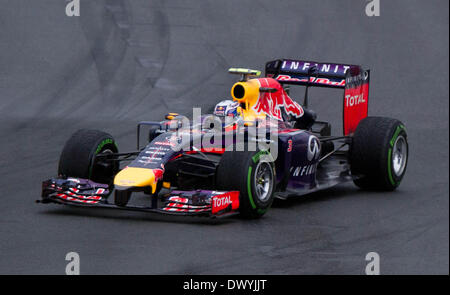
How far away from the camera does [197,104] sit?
21.8 m

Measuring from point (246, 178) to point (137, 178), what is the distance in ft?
4.17

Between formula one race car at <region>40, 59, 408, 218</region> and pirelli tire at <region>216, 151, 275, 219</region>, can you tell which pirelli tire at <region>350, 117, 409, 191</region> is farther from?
pirelli tire at <region>216, 151, 275, 219</region>

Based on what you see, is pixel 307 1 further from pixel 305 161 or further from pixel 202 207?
pixel 202 207

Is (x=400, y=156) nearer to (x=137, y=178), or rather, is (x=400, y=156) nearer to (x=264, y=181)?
(x=264, y=181)

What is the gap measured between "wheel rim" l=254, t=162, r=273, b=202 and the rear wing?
2609 millimetres

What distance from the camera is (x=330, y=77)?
47.6ft

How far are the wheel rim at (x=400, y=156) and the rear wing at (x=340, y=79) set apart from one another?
75 centimetres

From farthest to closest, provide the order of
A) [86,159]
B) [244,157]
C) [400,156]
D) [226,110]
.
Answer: [400,156], [226,110], [86,159], [244,157]

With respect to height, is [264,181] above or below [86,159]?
below

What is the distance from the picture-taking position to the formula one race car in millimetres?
11188

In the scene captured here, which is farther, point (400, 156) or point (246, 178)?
point (400, 156)

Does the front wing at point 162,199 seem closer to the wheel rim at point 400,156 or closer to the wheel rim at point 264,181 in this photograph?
the wheel rim at point 264,181

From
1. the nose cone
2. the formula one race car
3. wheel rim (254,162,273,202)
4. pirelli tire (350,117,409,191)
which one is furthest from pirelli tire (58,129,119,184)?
pirelli tire (350,117,409,191)

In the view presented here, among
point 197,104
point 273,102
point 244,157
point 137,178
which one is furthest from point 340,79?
point 197,104
